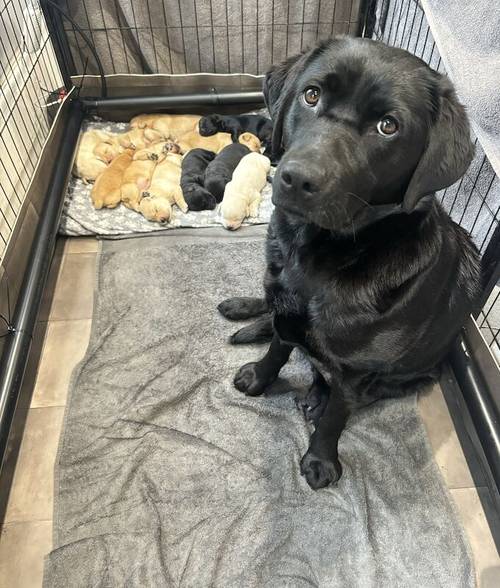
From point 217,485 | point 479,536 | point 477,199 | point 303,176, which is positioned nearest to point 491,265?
point 477,199

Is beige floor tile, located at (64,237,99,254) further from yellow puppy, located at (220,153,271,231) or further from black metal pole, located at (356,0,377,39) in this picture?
black metal pole, located at (356,0,377,39)

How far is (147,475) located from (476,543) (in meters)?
0.94

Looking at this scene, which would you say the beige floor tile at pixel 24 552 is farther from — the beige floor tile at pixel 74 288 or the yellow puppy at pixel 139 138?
the yellow puppy at pixel 139 138

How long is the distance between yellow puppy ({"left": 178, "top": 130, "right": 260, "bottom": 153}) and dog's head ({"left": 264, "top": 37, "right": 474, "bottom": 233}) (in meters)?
1.63

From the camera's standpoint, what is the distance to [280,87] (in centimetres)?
119

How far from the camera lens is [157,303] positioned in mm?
1990

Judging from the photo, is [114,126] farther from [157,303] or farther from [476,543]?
[476,543]

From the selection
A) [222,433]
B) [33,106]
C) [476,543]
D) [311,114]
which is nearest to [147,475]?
[222,433]

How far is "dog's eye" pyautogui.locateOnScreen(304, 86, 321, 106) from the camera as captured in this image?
1.04 m

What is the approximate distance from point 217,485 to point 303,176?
3.18ft

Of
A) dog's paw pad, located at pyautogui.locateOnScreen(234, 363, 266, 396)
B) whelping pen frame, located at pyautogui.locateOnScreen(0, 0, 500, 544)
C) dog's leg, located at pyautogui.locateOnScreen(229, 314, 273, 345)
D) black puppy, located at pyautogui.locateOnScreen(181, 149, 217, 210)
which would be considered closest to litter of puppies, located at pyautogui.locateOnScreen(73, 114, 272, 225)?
black puppy, located at pyautogui.locateOnScreen(181, 149, 217, 210)

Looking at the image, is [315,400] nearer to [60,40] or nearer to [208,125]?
[208,125]

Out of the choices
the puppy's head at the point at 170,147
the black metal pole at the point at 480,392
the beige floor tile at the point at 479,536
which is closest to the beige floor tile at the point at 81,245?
the puppy's head at the point at 170,147

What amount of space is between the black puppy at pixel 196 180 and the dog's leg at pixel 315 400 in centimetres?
102
